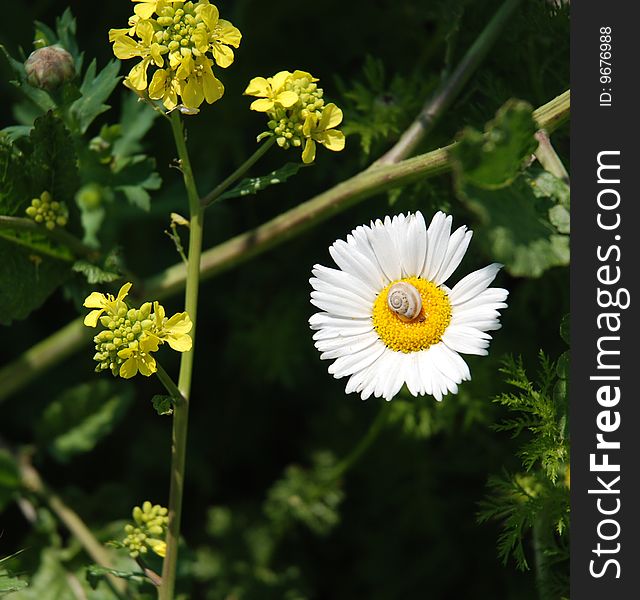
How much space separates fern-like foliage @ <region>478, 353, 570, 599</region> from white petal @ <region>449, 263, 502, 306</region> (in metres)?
0.15

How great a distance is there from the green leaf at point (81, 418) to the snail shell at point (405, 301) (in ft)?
3.04

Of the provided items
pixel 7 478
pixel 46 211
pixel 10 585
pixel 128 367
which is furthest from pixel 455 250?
pixel 7 478

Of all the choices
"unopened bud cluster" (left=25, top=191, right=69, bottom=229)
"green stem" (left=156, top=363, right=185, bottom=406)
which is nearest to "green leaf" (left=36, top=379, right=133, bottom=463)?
"unopened bud cluster" (left=25, top=191, right=69, bottom=229)

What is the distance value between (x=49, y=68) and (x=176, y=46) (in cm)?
34

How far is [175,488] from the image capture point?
4.84 feet

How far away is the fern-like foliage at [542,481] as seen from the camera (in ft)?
4.90

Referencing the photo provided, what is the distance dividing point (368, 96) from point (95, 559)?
4.20 feet

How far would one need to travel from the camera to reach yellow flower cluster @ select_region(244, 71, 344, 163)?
1.43m

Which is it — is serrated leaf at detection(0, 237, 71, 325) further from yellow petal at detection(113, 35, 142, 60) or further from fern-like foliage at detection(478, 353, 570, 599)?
fern-like foliage at detection(478, 353, 570, 599)

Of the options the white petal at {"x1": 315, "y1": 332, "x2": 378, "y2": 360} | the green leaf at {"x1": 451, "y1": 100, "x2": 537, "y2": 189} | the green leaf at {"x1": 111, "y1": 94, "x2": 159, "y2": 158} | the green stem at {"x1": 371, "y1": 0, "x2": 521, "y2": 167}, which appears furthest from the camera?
the green leaf at {"x1": 111, "y1": 94, "x2": 159, "y2": 158}

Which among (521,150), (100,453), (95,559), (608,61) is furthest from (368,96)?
(100,453)

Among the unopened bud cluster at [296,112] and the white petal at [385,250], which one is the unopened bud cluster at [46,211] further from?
the white petal at [385,250]

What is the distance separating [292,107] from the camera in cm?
145

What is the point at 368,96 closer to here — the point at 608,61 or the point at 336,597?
the point at 608,61
